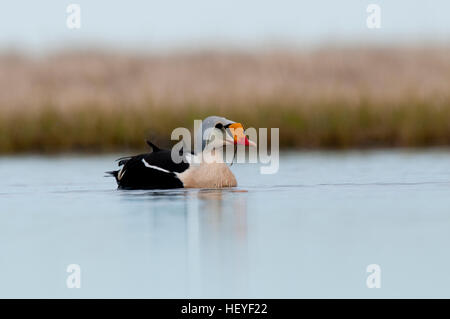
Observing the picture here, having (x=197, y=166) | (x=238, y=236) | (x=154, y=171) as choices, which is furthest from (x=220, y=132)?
(x=238, y=236)

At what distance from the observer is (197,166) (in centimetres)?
1267

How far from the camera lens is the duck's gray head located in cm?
1267

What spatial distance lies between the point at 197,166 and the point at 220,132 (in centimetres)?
47

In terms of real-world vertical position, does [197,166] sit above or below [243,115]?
below

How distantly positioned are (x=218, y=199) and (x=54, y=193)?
2212mm

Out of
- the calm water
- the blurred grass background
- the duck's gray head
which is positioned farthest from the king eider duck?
the blurred grass background

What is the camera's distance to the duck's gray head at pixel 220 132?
12.7m

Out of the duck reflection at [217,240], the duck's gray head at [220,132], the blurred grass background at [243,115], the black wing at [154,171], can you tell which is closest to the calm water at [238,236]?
the duck reflection at [217,240]

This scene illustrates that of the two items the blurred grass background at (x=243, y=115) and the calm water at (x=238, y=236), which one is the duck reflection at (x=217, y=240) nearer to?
the calm water at (x=238, y=236)

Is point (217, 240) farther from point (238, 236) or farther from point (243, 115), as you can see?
point (243, 115)

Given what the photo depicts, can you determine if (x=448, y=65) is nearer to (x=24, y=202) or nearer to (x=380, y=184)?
(x=380, y=184)

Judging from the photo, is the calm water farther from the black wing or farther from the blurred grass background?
the blurred grass background
